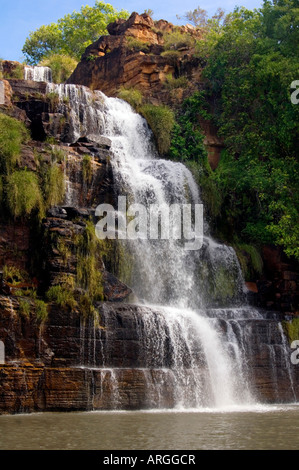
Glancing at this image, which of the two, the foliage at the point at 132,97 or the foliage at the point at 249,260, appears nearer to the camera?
the foliage at the point at 249,260

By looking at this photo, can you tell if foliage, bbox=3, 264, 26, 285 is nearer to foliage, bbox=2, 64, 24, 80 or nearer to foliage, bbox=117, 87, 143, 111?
foliage, bbox=117, 87, 143, 111

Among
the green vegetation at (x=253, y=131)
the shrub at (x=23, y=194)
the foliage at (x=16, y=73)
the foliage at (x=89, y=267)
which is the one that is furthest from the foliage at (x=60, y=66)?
the foliage at (x=89, y=267)

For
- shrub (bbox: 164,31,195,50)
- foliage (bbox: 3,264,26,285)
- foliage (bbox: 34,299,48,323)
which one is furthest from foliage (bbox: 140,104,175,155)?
foliage (bbox: 34,299,48,323)

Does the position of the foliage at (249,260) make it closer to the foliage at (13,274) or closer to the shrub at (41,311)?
the foliage at (13,274)

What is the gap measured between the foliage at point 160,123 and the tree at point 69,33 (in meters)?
22.0

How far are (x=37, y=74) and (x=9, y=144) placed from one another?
43.2 feet

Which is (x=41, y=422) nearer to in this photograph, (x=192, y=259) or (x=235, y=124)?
(x=192, y=259)

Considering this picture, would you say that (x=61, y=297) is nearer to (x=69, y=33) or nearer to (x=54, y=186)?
(x=54, y=186)

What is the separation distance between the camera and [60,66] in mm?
31641

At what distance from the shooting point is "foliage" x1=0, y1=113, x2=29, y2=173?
16047mm

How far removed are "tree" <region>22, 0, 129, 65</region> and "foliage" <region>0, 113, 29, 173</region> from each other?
93.6 feet

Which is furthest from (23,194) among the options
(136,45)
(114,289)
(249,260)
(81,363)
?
(136,45)

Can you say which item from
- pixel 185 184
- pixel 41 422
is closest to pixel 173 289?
pixel 185 184

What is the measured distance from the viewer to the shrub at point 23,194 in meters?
15.1
